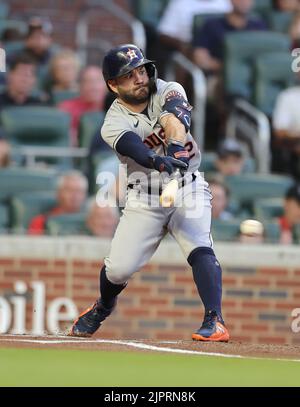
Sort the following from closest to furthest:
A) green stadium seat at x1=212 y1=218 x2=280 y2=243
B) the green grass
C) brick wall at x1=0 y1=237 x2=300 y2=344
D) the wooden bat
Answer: the green grass, the wooden bat, brick wall at x1=0 y1=237 x2=300 y2=344, green stadium seat at x1=212 y1=218 x2=280 y2=243

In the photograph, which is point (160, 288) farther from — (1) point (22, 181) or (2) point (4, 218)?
(1) point (22, 181)

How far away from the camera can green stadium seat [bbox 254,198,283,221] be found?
10.1 metres

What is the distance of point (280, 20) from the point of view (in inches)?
493

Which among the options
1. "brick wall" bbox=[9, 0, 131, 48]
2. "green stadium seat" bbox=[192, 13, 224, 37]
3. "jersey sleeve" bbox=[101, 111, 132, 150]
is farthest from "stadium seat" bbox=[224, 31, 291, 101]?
"jersey sleeve" bbox=[101, 111, 132, 150]

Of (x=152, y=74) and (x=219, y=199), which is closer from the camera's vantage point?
(x=152, y=74)

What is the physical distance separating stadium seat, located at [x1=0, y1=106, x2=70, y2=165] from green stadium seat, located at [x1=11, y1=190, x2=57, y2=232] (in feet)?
3.00

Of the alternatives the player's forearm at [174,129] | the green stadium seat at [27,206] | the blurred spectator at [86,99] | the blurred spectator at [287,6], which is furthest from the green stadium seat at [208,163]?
the player's forearm at [174,129]

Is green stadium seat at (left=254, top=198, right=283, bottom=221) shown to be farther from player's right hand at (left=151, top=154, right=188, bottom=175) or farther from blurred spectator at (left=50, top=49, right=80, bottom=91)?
player's right hand at (left=151, top=154, right=188, bottom=175)

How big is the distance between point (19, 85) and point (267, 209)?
2.44 m

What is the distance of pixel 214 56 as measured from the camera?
11.6 meters

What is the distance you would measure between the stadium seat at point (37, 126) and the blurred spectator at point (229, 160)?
53.2 inches

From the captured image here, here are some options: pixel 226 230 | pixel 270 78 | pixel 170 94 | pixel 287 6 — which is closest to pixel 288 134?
pixel 270 78

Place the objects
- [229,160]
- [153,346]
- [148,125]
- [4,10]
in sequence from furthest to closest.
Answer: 1. [4,10]
2. [229,160]
3. [148,125]
4. [153,346]
